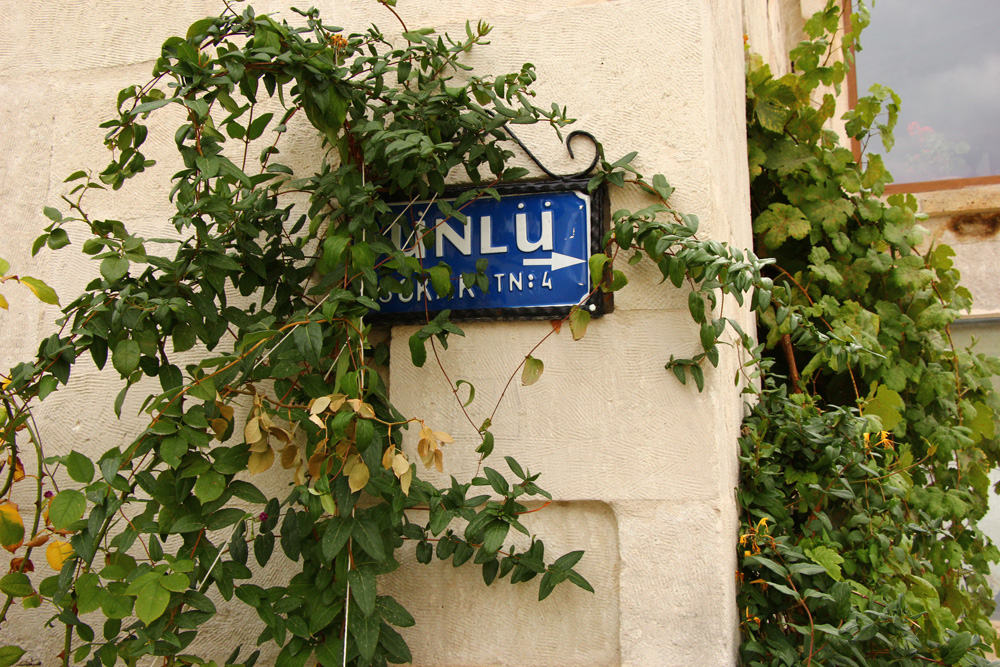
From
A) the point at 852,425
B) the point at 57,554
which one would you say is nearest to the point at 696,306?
the point at 852,425

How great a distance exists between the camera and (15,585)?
4.23 ft

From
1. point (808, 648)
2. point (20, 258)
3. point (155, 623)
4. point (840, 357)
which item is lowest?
point (808, 648)

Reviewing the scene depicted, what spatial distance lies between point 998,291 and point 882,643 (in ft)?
10.5

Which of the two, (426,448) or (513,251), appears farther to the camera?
(513,251)

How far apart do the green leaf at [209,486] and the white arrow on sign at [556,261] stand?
0.73 m

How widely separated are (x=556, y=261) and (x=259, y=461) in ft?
2.30

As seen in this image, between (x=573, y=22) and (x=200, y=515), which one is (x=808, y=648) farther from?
(x=573, y=22)

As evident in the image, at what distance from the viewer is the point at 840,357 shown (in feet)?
6.00

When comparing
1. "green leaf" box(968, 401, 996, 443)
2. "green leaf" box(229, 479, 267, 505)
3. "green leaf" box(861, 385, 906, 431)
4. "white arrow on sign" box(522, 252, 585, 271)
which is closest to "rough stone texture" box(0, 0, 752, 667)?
"white arrow on sign" box(522, 252, 585, 271)

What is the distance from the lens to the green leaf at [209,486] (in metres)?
1.22

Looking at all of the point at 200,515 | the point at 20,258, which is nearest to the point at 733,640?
the point at 200,515

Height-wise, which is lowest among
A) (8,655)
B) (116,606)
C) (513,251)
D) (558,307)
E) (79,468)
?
(8,655)

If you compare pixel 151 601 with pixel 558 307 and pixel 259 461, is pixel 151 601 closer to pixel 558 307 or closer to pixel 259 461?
pixel 259 461

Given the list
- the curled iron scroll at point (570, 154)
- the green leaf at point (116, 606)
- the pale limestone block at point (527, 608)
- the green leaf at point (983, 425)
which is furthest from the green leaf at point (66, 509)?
the green leaf at point (983, 425)
